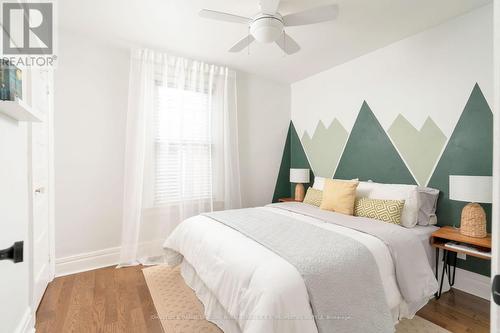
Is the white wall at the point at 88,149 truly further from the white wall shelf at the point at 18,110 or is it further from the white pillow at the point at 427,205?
the white pillow at the point at 427,205

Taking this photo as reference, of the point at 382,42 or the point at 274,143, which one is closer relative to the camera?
the point at 382,42

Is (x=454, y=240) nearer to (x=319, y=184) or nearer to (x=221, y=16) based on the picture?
(x=319, y=184)

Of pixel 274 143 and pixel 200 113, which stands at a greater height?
pixel 200 113

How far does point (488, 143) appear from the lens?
2.18 meters

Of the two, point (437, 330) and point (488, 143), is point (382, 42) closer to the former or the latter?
point (488, 143)

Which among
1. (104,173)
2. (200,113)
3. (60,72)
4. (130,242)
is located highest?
(60,72)

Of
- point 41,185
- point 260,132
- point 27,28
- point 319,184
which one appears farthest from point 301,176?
point 27,28

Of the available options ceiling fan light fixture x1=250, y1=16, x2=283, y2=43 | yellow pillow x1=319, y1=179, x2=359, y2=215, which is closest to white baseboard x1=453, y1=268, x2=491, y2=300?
yellow pillow x1=319, y1=179, x2=359, y2=215

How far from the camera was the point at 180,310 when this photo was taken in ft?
6.51

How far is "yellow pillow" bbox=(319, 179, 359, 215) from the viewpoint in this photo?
2.63 m

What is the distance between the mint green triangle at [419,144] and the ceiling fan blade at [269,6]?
6.48 feet

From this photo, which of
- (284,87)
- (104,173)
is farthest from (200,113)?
(284,87)

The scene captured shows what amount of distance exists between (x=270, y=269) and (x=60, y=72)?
2.98 metres

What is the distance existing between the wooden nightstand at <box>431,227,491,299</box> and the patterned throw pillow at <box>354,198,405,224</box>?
335 millimetres
